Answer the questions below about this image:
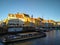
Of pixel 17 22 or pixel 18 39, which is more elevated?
pixel 17 22

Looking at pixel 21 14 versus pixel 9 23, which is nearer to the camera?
pixel 9 23

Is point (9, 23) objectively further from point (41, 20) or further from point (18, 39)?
point (41, 20)

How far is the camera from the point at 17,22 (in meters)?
19.5

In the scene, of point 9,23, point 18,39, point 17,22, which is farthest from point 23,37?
point 17,22

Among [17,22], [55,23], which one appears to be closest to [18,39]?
[17,22]

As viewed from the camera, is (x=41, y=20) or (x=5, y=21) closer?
(x=5, y=21)

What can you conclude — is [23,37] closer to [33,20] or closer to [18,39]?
[18,39]

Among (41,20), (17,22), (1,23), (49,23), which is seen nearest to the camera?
(1,23)

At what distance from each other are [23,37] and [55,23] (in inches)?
1014

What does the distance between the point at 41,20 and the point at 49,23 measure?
153 inches

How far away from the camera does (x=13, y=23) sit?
61.6ft

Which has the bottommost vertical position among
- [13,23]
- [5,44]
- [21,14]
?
[5,44]

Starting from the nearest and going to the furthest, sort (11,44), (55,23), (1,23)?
(11,44) → (1,23) → (55,23)

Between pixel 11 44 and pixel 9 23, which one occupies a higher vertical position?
pixel 9 23
